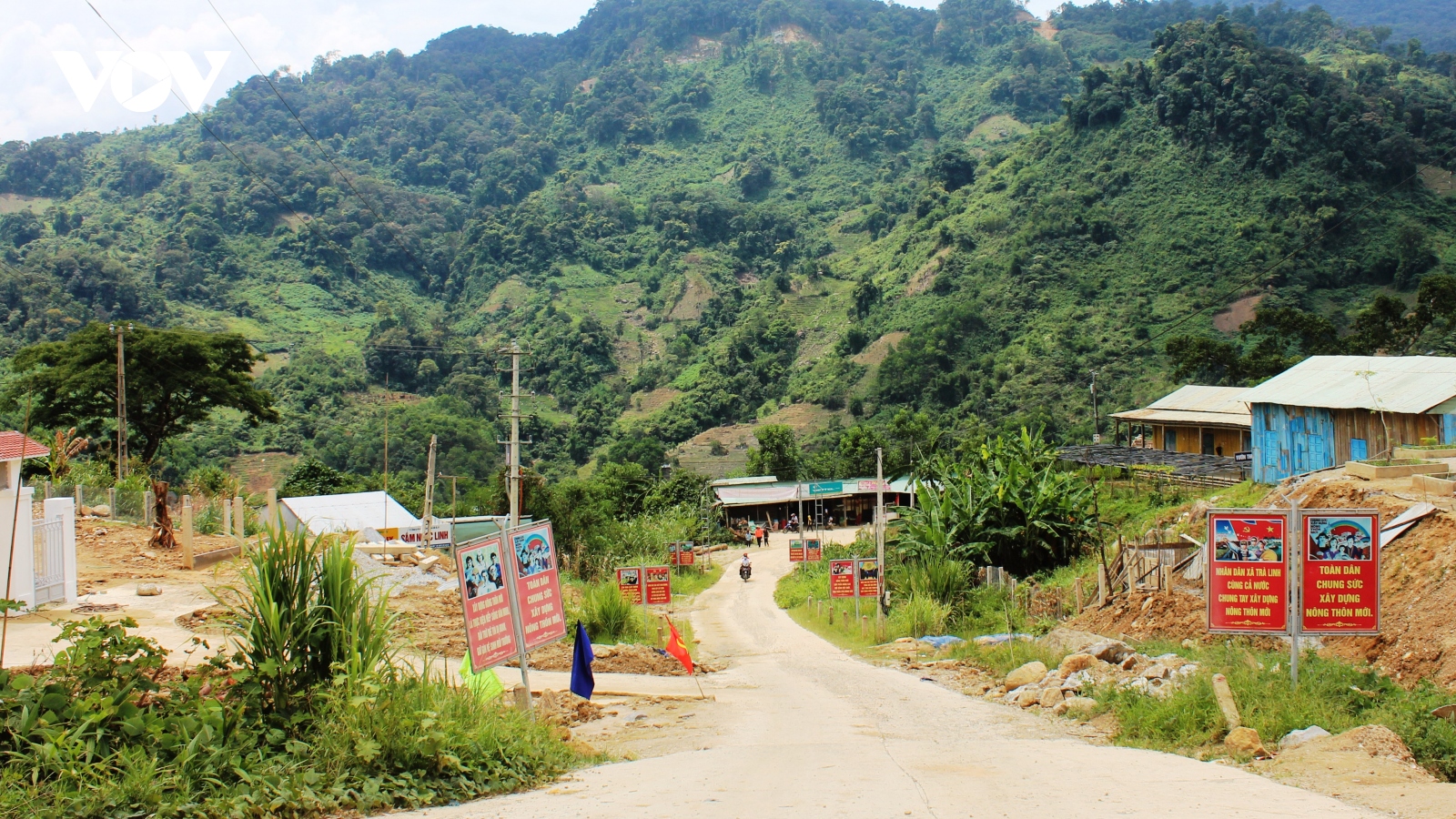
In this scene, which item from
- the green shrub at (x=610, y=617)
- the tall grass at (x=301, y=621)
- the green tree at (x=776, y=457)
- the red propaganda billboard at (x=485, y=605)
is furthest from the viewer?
the green tree at (x=776, y=457)

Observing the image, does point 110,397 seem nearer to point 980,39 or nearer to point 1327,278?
point 1327,278

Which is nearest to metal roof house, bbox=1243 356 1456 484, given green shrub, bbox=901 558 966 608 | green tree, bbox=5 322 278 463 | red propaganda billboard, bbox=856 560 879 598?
green shrub, bbox=901 558 966 608

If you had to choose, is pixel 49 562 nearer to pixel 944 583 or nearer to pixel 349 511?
pixel 944 583

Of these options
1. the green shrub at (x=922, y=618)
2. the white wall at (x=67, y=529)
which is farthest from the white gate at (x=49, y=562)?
the green shrub at (x=922, y=618)

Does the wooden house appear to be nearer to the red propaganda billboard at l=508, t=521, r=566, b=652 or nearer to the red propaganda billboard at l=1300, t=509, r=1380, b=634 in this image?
the red propaganda billboard at l=1300, t=509, r=1380, b=634

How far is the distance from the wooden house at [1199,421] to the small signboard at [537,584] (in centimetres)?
3320

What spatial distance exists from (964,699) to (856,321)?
72737 millimetres

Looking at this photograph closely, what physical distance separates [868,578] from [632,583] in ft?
17.8

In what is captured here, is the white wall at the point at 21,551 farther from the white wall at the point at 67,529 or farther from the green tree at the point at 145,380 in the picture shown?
the green tree at the point at 145,380

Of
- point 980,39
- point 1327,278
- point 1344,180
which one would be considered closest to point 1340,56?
point 1344,180

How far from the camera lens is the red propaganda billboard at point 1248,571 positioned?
9391 millimetres

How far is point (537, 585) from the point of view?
30.0ft

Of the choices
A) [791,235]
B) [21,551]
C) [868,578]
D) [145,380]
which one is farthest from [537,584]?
[791,235]

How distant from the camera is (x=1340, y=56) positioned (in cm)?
9775
